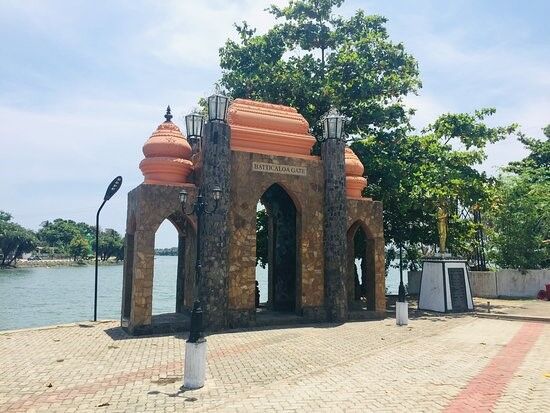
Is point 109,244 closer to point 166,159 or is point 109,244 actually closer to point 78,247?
point 78,247

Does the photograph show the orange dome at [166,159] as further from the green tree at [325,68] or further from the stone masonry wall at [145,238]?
the green tree at [325,68]

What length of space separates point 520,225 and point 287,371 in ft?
77.0

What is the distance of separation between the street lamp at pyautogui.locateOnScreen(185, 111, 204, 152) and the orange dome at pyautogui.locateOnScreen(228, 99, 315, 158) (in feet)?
7.00

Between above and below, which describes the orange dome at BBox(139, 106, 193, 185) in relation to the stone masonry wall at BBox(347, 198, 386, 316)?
above

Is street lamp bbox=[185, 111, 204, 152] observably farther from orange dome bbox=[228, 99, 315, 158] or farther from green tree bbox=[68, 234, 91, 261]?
green tree bbox=[68, 234, 91, 261]

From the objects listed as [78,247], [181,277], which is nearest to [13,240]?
[78,247]

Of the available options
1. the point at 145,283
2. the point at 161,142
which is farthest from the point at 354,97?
the point at 145,283

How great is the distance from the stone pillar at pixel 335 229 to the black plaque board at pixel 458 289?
5.97m

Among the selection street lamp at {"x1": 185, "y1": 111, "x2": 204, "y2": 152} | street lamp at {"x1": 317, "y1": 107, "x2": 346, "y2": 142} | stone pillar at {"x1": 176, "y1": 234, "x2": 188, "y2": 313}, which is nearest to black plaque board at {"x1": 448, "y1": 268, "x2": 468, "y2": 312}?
street lamp at {"x1": 317, "y1": 107, "x2": 346, "y2": 142}

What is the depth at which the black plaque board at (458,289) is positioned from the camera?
19.1m

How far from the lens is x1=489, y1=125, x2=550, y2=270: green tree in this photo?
26922 mm

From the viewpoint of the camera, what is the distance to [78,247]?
115m

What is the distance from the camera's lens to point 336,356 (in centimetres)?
1037

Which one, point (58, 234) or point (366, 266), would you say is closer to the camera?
point (366, 266)
